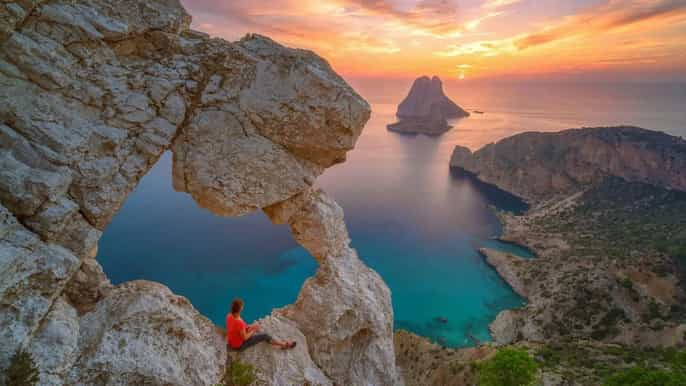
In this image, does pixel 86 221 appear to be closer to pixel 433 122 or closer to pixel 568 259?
pixel 568 259

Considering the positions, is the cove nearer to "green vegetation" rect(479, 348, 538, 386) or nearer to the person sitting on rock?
"green vegetation" rect(479, 348, 538, 386)

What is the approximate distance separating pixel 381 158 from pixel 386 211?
1642 inches

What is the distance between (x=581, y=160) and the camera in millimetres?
73562

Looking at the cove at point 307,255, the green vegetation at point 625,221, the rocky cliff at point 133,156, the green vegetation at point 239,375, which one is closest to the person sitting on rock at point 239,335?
the rocky cliff at point 133,156

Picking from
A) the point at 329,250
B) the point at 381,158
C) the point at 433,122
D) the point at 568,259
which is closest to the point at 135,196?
the point at 329,250

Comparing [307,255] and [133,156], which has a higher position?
[133,156]

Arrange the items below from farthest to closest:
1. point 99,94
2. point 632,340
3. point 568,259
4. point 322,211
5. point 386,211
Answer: point 386,211, point 568,259, point 632,340, point 322,211, point 99,94

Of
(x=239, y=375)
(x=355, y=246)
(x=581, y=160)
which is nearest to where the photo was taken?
(x=239, y=375)

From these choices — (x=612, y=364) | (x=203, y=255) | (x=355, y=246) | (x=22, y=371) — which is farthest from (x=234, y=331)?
(x=355, y=246)

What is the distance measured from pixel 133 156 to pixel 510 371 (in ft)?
47.1

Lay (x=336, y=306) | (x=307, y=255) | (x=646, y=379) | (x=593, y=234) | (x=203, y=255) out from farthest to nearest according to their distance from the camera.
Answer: (x=593, y=234), (x=307, y=255), (x=203, y=255), (x=646, y=379), (x=336, y=306)

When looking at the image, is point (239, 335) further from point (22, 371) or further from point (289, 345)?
point (22, 371)

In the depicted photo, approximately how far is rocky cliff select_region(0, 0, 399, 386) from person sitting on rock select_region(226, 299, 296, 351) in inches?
10.7

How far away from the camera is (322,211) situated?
998 cm
